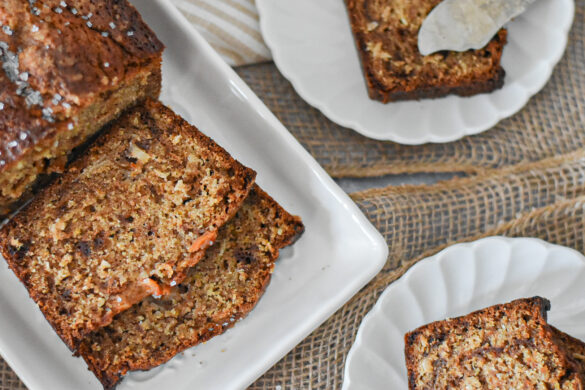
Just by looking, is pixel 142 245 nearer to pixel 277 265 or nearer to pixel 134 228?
pixel 134 228

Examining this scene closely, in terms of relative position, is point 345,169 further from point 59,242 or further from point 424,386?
point 59,242

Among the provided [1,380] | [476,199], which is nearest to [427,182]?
[476,199]

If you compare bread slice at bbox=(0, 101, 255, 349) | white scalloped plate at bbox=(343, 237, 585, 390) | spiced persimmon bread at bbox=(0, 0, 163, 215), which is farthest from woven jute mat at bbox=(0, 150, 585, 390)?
spiced persimmon bread at bbox=(0, 0, 163, 215)

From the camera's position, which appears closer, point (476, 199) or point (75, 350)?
point (75, 350)

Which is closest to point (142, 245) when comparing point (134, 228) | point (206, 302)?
point (134, 228)

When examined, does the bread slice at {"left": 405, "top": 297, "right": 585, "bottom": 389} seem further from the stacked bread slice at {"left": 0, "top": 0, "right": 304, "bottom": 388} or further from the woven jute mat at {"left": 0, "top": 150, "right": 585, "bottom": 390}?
the stacked bread slice at {"left": 0, "top": 0, "right": 304, "bottom": 388}

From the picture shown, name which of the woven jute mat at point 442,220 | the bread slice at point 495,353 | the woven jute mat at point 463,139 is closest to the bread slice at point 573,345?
the bread slice at point 495,353
